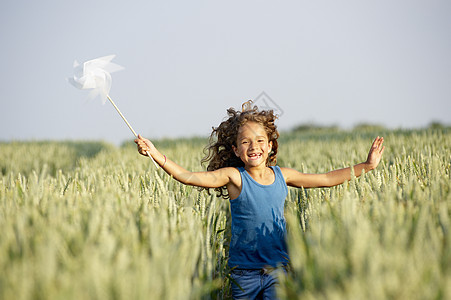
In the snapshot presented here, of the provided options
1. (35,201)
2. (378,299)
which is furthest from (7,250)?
(378,299)

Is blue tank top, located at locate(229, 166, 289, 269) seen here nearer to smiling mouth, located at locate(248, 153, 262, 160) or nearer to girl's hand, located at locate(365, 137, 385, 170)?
smiling mouth, located at locate(248, 153, 262, 160)

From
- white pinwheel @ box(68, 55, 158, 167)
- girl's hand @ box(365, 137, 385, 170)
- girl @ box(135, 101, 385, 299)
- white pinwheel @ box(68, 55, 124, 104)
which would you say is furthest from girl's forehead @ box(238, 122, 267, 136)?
white pinwheel @ box(68, 55, 124, 104)

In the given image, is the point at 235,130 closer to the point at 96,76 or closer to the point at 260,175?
the point at 260,175

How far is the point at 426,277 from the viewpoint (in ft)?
3.96

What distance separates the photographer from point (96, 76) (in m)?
2.59

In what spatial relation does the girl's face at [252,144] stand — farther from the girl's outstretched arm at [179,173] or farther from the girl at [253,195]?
the girl's outstretched arm at [179,173]

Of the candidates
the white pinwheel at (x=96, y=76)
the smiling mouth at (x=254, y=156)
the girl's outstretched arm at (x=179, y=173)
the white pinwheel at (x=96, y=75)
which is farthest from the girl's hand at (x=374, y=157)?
the white pinwheel at (x=96, y=75)

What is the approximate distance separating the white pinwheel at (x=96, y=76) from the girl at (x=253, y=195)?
398mm

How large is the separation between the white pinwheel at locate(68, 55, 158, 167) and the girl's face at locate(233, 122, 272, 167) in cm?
60

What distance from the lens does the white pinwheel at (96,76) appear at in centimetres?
253

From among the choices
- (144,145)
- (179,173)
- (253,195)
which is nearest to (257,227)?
(253,195)

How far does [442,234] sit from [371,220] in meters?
0.29

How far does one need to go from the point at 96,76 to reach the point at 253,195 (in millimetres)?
1310

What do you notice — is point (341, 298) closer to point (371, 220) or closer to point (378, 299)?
point (378, 299)
